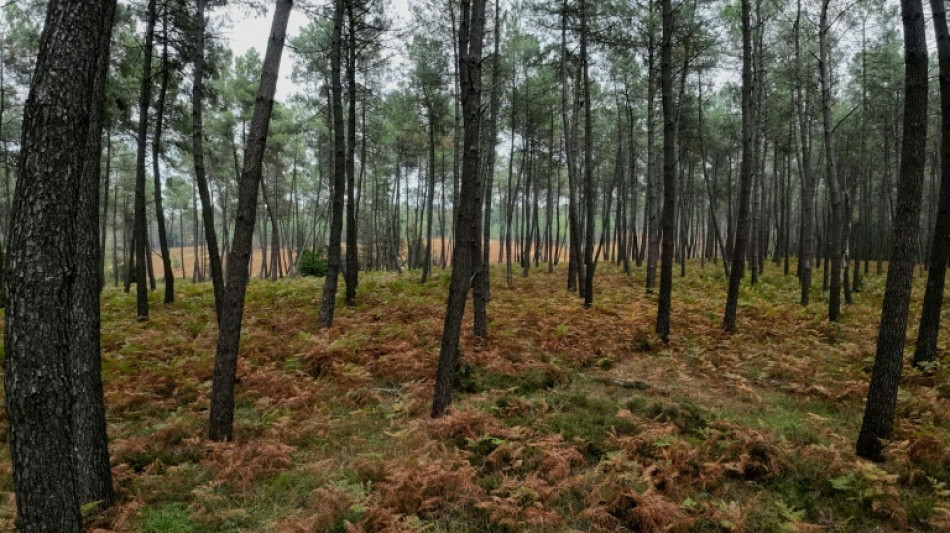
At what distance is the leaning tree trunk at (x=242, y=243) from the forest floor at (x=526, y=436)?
542 millimetres

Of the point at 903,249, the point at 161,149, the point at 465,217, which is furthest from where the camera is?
the point at 161,149

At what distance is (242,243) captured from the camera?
5.27 m

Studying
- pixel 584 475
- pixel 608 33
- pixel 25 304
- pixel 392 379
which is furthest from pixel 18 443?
pixel 608 33

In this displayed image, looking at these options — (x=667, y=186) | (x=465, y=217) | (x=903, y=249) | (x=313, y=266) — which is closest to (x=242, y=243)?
(x=465, y=217)

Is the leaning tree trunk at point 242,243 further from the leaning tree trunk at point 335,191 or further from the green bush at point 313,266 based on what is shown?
the green bush at point 313,266

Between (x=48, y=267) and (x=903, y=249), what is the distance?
22.9ft

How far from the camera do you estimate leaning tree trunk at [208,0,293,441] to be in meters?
5.28

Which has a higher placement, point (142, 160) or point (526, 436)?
point (142, 160)

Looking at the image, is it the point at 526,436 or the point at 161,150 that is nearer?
the point at 526,436

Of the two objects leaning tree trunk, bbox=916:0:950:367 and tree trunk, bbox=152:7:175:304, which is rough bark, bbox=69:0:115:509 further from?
leaning tree trunk, bbox=916:0:950:367

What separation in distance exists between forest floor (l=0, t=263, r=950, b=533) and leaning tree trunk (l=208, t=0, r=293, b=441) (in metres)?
0.54

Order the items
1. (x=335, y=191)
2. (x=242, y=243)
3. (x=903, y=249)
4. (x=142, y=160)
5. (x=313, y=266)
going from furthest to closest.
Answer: (x=313, y=266) < (x=142, y=160) < (x=335, y=191) < (x=242, y=243) < (x=903, y=249)

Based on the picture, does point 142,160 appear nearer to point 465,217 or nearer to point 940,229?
point 465,217

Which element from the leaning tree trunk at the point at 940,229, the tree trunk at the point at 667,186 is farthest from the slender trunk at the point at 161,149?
the leaning tree trunk at the point at 940,229
